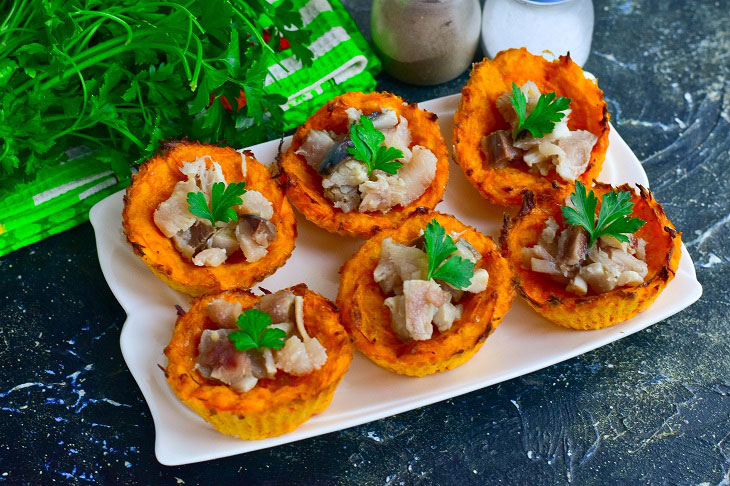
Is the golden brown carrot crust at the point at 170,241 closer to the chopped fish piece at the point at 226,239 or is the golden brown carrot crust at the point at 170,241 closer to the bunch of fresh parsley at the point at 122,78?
the chopped fish piece at the point at 226,239

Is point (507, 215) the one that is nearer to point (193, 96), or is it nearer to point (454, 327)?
point (454, 327)

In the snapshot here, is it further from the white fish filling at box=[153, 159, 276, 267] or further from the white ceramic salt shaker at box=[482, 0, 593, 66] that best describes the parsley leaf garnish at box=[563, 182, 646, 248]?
the white ceramic salt shaker at box=[482, 0, 593, 66]

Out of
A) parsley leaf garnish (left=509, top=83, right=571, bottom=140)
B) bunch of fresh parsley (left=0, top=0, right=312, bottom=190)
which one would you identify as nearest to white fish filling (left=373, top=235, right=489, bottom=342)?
parsley leaf garnish (left=509, top=83, right=571, bottom=140)

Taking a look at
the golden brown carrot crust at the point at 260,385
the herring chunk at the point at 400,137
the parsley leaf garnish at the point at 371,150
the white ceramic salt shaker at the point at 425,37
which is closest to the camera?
the golden brown carrot crust at the point at 260,385

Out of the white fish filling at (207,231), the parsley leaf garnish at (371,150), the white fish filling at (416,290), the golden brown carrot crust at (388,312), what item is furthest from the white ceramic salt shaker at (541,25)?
the white fish filling at (207,231)

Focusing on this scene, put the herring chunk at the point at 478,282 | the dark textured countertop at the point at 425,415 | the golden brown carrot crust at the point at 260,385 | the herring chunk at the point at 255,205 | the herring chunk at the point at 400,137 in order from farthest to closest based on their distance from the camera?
the herring chunk at the point at 400,137
the herring chunk at the point at 255,205
the dark textured countertop at the point at 425,415
the herring chunk at the point at 478,282
the golden brown carrot crust at the point at 260,385

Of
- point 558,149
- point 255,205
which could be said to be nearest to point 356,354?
point 255,205

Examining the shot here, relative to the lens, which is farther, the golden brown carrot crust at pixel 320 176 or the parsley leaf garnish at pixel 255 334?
the golden brown carrot crust at pixel 320 176
